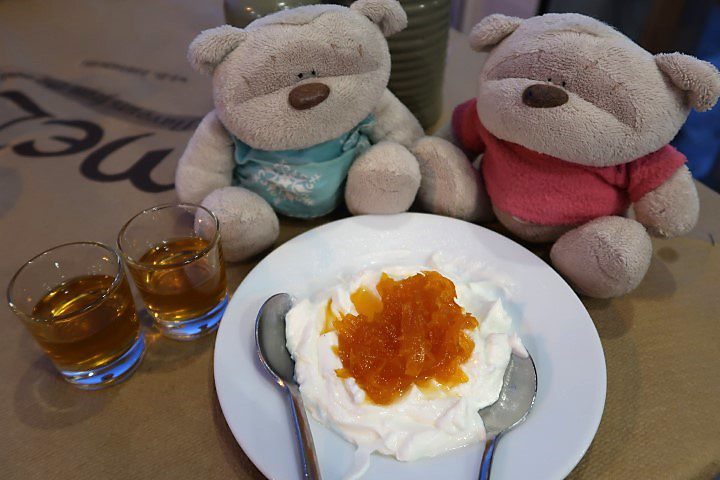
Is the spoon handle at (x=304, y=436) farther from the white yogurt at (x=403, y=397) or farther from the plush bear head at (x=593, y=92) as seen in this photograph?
the plush bear head at (x=593, y=92)

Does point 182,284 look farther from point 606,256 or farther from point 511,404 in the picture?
point 606,256

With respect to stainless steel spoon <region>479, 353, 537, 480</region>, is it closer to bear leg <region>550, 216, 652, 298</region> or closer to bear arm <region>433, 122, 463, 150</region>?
bear leg <region>550, 216, 652, 298</region>

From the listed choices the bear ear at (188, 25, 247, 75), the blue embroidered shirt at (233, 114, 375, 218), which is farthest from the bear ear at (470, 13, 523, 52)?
the bear ear at (188, 25, 247, 75)

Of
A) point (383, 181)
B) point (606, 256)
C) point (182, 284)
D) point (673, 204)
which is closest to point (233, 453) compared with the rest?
point (182, 284)

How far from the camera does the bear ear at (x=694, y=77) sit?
65 centimetres

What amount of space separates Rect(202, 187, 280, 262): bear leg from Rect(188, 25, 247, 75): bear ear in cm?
19

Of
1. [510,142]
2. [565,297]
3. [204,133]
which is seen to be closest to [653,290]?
[565,297]

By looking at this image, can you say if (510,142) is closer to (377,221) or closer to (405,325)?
(377,221)

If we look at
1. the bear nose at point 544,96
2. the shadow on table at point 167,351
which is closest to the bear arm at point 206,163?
the shadow on table at point 167,351

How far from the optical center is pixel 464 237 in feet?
2.67

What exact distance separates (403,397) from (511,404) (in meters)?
0.12

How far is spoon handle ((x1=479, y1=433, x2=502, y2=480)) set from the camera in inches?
21.2

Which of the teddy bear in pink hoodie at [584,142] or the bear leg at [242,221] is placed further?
the bear leg at [242,221]

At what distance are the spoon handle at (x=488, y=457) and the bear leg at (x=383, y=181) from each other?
38 centimetres
